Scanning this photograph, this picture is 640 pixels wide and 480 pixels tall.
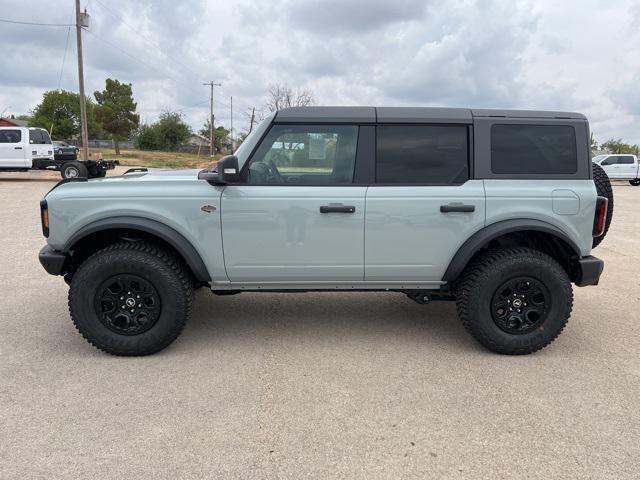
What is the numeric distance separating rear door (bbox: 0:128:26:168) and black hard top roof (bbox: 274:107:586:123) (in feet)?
63.6

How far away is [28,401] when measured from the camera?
10.3ft

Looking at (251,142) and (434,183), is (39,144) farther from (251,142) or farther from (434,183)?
(434,183)

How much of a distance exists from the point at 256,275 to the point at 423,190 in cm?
140

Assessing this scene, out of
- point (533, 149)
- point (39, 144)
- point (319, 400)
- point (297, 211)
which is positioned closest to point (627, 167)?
point (533, 149)

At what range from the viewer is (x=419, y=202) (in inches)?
148

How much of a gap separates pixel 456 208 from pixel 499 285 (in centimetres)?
67

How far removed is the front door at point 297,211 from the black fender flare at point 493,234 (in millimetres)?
725

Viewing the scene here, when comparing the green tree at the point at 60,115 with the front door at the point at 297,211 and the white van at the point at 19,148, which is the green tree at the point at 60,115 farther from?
the front door at the point at 297,211

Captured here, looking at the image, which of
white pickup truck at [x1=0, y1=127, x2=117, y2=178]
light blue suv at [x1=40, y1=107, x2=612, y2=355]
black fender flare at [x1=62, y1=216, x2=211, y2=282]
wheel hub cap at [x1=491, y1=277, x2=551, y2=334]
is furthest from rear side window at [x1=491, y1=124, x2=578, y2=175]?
white pickup truck at [x1=0, y1=127, x2=117, y2=178]

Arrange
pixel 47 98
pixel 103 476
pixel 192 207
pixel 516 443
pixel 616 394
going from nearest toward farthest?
1. pixel 103 476
2. pixel 516 443
3. pixel 616 394
4. pixel 192 207
5. pixel 47 98

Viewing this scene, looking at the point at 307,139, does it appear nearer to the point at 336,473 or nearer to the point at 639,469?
the point at 336,473

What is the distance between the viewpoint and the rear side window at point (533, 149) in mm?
3846

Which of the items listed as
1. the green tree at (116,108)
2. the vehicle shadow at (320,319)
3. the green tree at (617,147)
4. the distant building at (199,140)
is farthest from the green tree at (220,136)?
the vehicle shadow at (320,319)

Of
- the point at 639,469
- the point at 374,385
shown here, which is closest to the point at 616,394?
the point at 639,469
